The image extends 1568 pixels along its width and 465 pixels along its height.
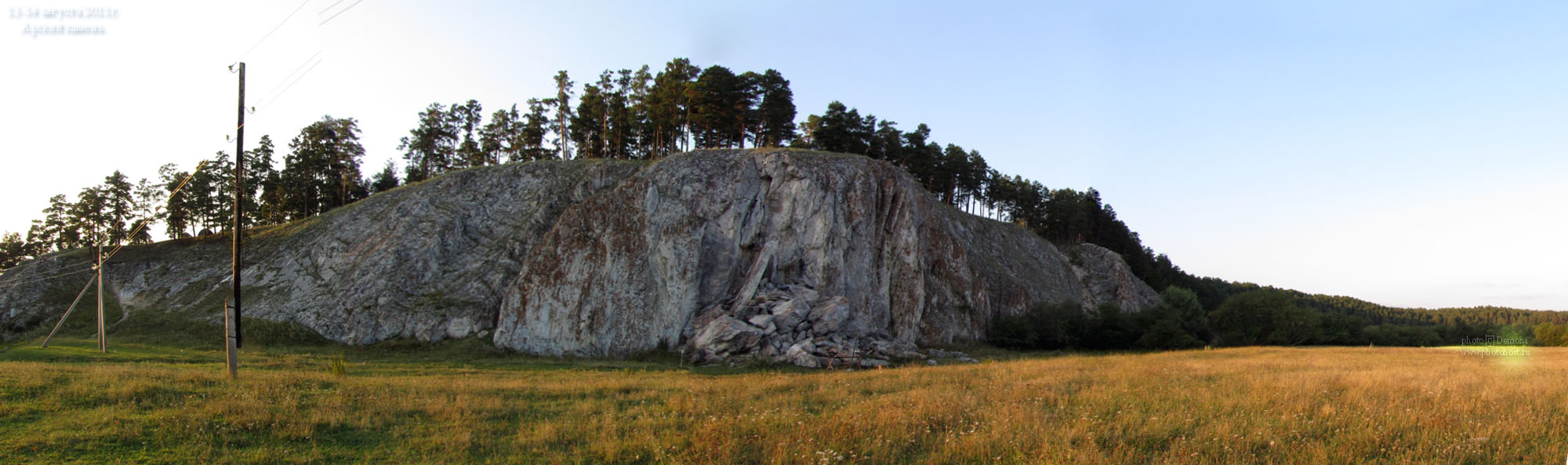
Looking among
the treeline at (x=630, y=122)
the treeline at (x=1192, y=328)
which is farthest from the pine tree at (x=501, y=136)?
the treeline at (x=1192, y=328)

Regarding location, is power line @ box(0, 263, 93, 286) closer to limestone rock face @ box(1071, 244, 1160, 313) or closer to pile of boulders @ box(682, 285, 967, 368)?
pile of boulders @ box(682, 285, 967, 368)

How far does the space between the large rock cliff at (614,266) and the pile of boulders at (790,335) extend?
0.15 meters

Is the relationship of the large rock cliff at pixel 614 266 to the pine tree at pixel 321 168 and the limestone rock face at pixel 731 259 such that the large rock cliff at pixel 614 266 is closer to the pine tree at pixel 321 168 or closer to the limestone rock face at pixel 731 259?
the limestone rock face at pixel 731 259

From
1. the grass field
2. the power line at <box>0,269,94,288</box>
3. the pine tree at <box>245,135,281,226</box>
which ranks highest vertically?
the pine tree at <box>245,135,281,226</box>

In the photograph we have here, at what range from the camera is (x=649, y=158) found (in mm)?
63594

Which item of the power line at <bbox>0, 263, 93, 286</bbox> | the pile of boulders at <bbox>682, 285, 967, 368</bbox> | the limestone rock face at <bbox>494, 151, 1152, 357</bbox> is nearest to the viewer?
the pile of boulders at <bbox>682, 285, 967, 368</bbox>

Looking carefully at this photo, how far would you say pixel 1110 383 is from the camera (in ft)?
57.0

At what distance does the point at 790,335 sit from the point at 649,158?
3393 centimetres

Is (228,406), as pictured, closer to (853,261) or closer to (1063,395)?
(1063,395)

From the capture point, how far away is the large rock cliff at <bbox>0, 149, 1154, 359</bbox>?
36969mm

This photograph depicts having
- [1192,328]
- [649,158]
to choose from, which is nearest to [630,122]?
[649,158]

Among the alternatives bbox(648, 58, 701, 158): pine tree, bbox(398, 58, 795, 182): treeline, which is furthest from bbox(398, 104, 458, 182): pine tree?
bbox(648, 58, 701, 158): pine tree

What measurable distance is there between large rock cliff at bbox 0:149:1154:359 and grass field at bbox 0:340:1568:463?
17677 mm

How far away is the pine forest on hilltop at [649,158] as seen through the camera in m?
52.0
